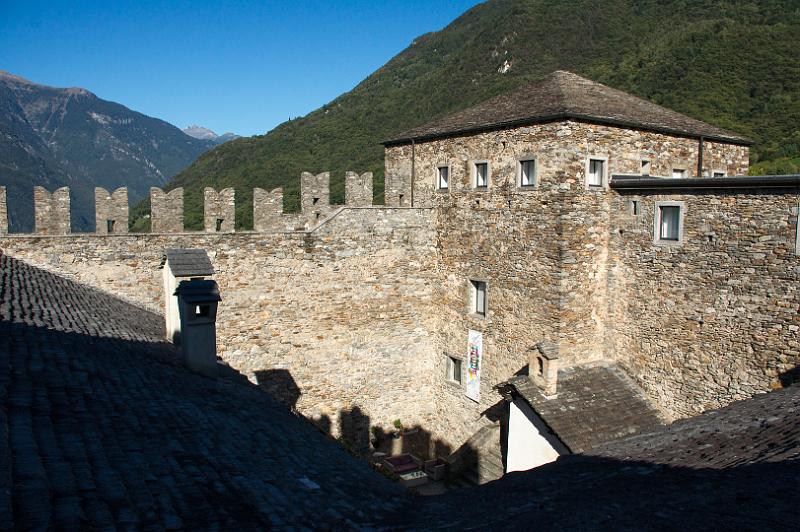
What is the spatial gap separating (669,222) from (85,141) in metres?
87.2

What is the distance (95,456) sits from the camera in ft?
13.5

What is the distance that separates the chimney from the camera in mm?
8859

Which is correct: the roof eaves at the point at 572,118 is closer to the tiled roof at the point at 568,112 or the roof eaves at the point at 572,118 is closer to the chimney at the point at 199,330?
the tiled roof at the point at 568,112

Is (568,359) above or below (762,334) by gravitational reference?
below

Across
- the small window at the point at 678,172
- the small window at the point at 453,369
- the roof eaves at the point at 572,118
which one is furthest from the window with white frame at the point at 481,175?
the small window at the point at 453,369

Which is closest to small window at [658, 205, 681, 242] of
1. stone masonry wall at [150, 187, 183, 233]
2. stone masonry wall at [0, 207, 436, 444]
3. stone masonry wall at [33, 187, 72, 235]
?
stone masonry wall at [0, 207, 436, 444]

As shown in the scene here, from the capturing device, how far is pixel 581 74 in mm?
33531

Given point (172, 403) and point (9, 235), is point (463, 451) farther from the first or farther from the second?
point (9, 235)

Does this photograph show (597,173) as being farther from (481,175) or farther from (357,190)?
(357,190)

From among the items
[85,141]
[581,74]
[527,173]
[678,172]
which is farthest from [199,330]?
[85,141]

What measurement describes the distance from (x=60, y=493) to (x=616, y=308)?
38.9 ft

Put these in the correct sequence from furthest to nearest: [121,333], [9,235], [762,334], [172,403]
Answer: [9,235]
[762,334]
[121,333]
[172,403]

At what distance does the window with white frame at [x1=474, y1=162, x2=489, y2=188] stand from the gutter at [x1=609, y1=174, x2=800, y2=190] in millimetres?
2816

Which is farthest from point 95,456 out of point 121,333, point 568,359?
point 568,359
